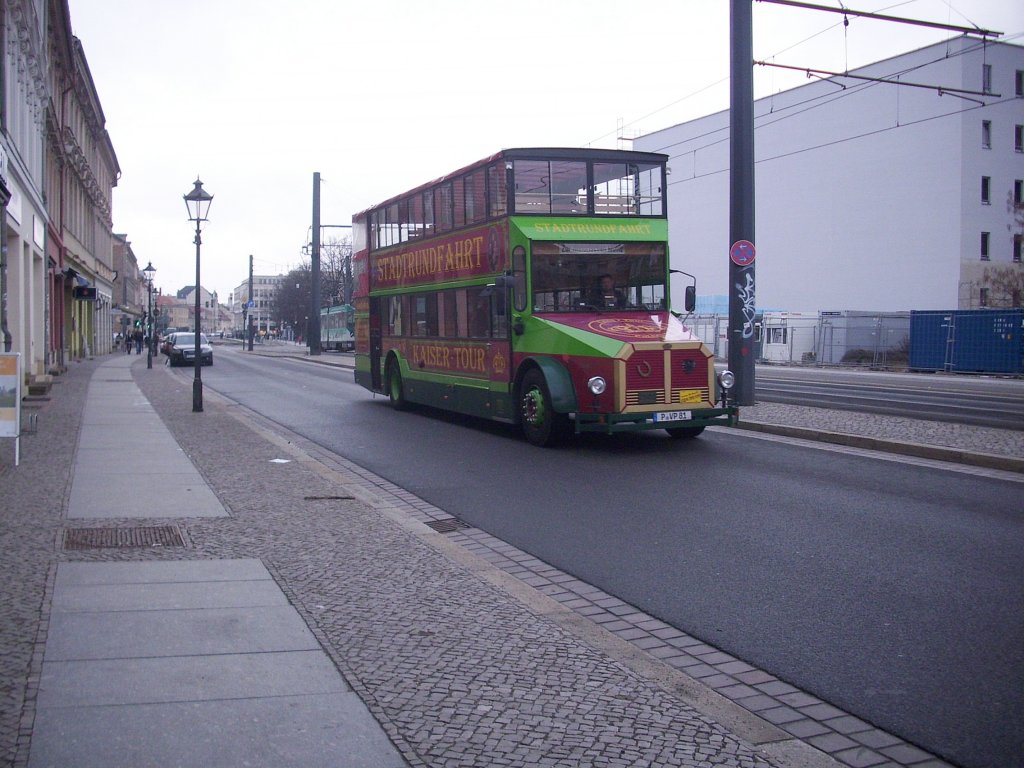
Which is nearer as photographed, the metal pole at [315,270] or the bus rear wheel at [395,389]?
the bus rear wheel at [395,389]

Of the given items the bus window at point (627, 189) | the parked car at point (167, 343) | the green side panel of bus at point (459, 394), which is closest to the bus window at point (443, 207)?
the green side panel of bus at point (459, 394)

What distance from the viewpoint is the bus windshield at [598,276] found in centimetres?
1404

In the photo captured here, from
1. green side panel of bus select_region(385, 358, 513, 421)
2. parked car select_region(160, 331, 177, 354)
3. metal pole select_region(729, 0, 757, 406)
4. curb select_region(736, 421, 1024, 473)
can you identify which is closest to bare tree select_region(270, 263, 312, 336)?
parked car select_region(160, 331, 177, 354)

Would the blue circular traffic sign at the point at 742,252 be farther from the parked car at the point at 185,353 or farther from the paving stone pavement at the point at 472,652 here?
the parked car at the point at 185,353

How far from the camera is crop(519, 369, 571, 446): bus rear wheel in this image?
44.0 ft

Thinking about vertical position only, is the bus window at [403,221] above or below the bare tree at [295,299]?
below

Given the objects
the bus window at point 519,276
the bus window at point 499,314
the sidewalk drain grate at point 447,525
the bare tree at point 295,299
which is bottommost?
the sidewalk drain grate at point 447,525

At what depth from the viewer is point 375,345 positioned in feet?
69.1

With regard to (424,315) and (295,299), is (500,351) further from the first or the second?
(295,299)

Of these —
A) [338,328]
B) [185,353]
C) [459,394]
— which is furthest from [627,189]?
[338,328]

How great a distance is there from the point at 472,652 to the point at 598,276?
9672 millimetres

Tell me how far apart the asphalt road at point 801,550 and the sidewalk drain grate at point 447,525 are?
133 mm

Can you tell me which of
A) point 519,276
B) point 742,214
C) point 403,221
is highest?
point 403,221

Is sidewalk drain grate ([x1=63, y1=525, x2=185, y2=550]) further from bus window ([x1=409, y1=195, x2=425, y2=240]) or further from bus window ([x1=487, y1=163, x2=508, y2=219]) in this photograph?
bus window ([x1=409, y1=195, x2=425, y2=240])
